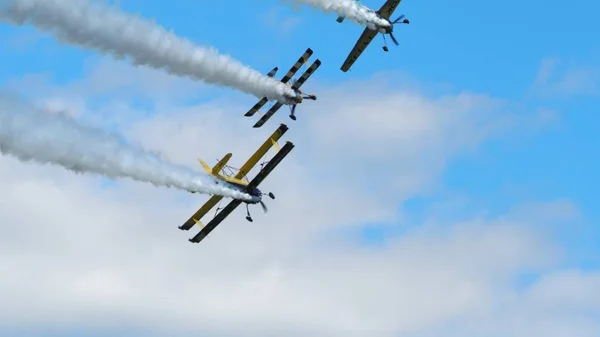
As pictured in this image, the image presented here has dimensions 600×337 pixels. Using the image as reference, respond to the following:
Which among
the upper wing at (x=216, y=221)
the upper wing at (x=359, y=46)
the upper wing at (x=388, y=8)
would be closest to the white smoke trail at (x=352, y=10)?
the upper wing at (x=388, y=8)

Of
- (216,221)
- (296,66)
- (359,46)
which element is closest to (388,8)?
(359,46)

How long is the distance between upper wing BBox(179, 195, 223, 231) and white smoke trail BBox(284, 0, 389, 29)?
12.0 meters

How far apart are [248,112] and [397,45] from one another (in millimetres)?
10084

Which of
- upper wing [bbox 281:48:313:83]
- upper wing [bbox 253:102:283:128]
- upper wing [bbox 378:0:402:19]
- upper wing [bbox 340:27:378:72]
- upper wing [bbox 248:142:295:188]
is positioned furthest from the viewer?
upper wing [bbox 253:102:283:128]

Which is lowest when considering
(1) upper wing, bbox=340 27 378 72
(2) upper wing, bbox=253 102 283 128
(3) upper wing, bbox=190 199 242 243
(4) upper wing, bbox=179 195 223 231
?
(3) upper wing, bbox=190 199 242 243

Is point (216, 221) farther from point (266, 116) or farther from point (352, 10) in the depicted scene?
point (352, 10)

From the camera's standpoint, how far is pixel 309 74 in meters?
76.6

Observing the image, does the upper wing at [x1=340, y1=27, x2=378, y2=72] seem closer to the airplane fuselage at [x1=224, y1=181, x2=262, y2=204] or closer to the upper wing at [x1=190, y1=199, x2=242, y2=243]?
the upper wing at [x1=190, y1=199, x2=242, y2=243]

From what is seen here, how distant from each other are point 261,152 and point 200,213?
576 centimetres

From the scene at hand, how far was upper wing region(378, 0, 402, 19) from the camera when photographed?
75.1 m

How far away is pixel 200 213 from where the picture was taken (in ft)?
251

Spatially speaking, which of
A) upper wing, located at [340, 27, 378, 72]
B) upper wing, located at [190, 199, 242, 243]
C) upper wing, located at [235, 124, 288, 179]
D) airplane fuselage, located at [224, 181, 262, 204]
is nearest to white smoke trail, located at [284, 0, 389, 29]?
upper wing, located at [340, 27, 378, 72]

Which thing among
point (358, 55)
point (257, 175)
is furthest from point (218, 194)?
point (358, 55)

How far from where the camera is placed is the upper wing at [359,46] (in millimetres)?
78819
